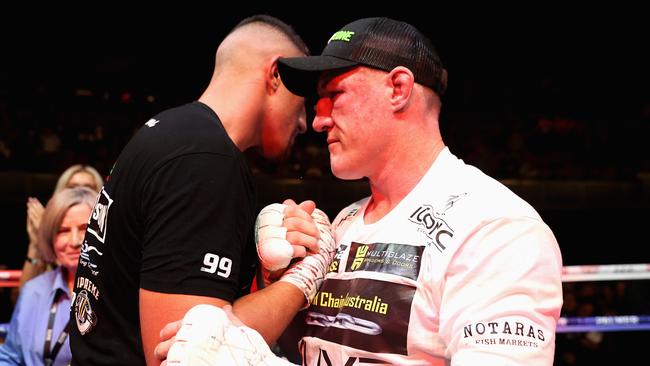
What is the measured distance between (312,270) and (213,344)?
529 millimetres

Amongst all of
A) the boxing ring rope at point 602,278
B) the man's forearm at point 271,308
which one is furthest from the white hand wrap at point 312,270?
the boxing ring rope at point 602,278

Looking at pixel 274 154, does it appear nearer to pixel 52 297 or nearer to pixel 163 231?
pixel 163 231

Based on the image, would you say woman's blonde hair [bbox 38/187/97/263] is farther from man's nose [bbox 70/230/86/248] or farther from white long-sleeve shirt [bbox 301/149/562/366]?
white long-sleeve shirt [bbox 301/149/562/366]

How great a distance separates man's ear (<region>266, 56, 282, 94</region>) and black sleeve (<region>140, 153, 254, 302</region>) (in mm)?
418

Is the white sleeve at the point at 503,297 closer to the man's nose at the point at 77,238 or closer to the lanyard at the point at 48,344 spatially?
the lanyard at the point at 48,344

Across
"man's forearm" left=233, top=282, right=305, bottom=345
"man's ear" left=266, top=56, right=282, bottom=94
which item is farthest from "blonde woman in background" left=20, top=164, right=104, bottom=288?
"man's forearm" left=233, top=282, right=305, bottom=345

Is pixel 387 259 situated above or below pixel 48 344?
above

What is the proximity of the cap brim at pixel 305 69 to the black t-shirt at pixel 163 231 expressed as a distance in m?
0.25

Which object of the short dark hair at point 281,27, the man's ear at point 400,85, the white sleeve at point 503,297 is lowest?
the white sleeve at point 503,297

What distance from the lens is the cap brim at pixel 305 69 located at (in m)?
1.71

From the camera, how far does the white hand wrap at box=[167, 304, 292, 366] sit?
115cm

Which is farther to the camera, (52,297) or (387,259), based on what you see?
(52,297)

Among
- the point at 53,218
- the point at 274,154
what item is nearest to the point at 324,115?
the point at 274,154

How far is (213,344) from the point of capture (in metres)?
1.17
